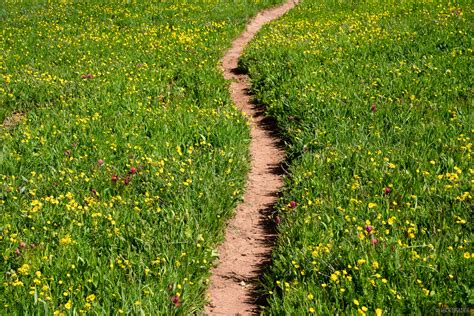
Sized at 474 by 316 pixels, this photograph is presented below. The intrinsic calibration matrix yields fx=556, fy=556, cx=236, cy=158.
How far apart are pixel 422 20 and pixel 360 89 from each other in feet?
19.4

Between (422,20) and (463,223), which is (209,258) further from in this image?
(422,20)

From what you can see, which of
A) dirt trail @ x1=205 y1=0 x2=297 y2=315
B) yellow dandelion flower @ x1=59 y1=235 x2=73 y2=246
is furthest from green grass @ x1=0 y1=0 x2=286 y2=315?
dirt trail @ x1=205 y1=0 x2=297 y2=315

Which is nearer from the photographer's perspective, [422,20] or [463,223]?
[463,223]

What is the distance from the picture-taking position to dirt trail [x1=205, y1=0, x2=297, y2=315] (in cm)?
557

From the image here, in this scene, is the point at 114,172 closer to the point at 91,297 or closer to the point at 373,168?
the point at 91,297

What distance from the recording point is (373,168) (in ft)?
23.4

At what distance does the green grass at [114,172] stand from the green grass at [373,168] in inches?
37.5

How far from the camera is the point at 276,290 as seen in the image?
5.46 m

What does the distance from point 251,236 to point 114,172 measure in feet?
6.65

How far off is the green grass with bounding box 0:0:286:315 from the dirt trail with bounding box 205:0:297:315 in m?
0.21

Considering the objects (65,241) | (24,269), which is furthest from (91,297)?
(65,241)

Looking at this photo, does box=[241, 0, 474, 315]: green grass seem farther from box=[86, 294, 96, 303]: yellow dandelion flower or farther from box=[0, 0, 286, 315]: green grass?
box=[86, 294, 96, 303]: yellow dandelion flower

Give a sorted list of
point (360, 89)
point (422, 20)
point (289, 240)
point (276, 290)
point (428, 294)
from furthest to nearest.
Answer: point (422, 20), point (360, 89), point (289, 240), point (276, 290), point (428, 294)

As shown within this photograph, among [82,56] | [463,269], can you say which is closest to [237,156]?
[463,269]
